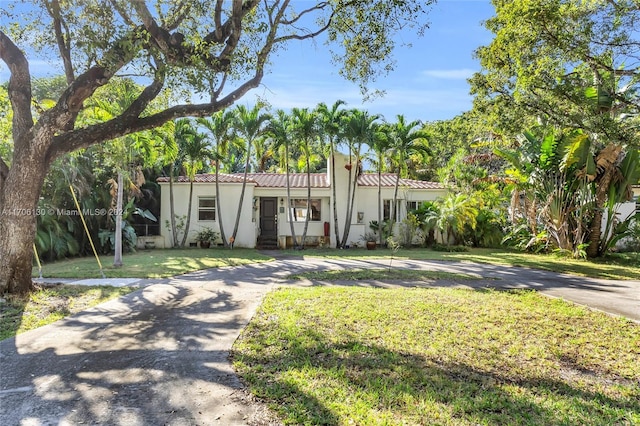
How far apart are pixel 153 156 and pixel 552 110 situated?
12767 millimetres

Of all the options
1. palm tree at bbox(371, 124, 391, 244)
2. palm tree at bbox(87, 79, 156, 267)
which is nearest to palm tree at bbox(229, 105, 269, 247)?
palm tree at bbox(87, 79, 156, 267)

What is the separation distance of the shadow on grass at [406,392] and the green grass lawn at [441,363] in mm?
11

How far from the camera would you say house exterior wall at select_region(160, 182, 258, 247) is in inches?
770

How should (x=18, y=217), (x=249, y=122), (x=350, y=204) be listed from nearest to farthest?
(x=18, y=217)
(x=249, y=122)
(x=350, y=204)

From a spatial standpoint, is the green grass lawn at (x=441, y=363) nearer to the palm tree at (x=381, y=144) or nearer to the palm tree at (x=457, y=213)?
the palm tree at (x=457, y=213)

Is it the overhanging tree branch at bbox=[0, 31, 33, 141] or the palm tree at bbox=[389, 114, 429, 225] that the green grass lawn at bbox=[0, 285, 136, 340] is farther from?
the palm tree at bbox=[389, 114, 429, 225]

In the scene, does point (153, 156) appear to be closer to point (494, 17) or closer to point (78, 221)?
point (78, 221)

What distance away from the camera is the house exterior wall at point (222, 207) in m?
19.5

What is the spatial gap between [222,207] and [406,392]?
17.3 m

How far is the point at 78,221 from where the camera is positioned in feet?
51.7

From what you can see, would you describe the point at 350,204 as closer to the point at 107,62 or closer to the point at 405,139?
the point at 405,139

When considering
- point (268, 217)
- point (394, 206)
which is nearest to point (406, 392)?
point (394, 206)

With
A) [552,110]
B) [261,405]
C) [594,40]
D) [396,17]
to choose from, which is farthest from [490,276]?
[261,405]

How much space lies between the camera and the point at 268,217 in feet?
68.7
